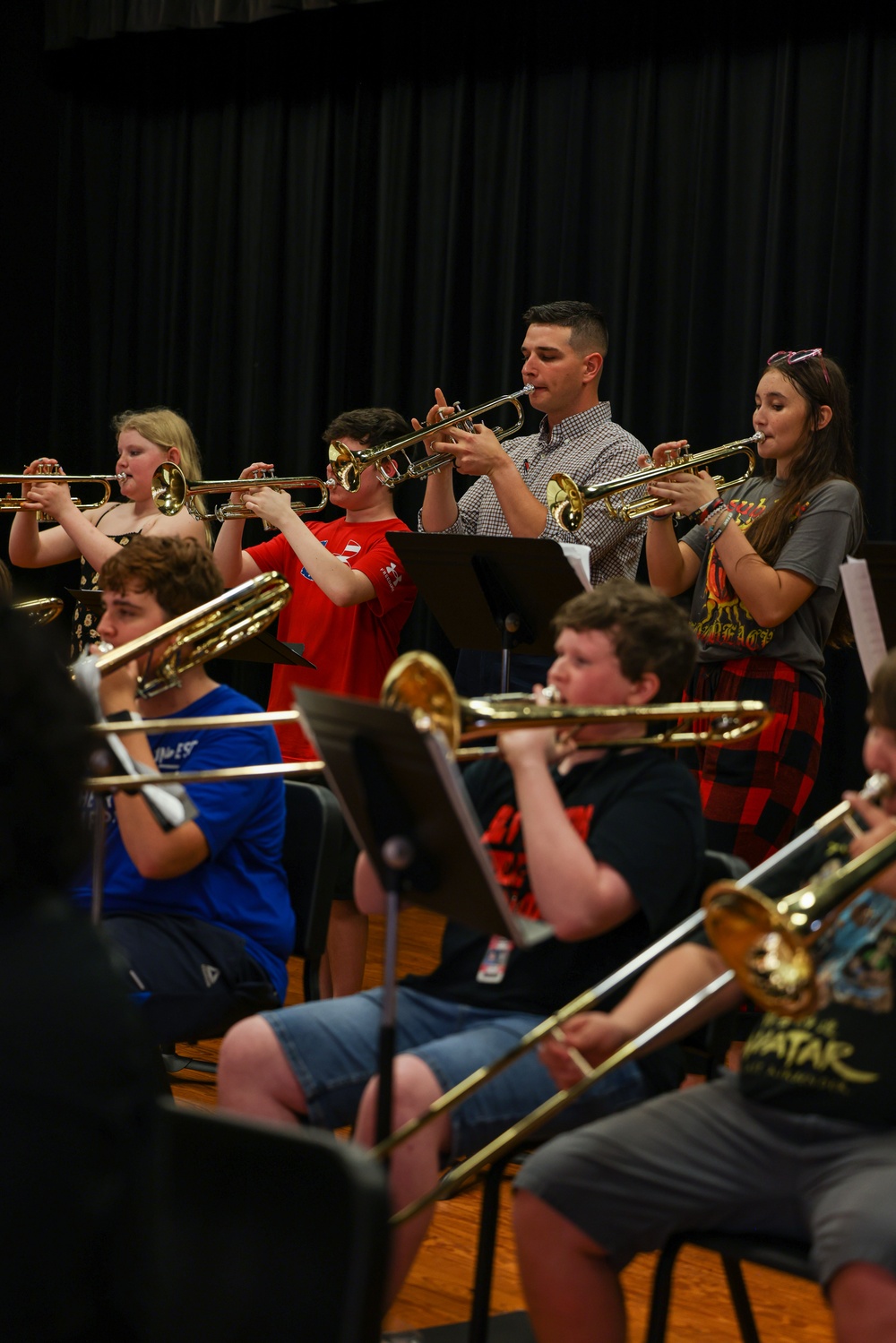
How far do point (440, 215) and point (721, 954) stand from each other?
14.6ft

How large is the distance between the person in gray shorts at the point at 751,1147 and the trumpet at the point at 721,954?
8cm

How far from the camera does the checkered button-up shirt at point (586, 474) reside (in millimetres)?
3812

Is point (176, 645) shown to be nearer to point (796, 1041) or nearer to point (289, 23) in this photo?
point (796, 1041)

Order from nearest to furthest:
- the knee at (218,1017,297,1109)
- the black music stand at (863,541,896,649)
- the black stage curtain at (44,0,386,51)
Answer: the knee at (218,1017,297,1109) < the black music stand at (863,541,896,649) < the black stage curtain at (44,0,386,51)

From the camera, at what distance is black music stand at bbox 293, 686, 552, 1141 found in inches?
66.2

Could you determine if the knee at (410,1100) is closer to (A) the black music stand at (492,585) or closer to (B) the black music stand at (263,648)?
(A) the black music stand at (492,585)

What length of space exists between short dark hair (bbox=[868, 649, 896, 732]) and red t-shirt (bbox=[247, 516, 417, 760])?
2.19 meters

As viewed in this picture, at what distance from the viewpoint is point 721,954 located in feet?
5.37

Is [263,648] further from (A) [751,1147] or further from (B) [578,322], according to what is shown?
(A) [751,1147]

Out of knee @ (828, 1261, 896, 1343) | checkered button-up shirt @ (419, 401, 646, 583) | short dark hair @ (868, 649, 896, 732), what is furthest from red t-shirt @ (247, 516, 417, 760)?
knee @ (828, 1261, 896, 1343)

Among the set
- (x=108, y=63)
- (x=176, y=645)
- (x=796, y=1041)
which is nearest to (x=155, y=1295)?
(x=796, y=1041)

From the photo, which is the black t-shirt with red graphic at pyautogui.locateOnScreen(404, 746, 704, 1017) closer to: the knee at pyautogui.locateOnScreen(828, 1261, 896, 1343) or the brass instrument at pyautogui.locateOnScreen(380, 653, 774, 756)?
the brass instrument at pyautogui.locateOnScreen(380, 653, 774, 756)

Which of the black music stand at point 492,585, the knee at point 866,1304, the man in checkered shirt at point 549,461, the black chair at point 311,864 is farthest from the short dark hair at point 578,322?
the knee at point 866,1304

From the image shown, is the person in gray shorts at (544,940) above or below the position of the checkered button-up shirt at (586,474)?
below
